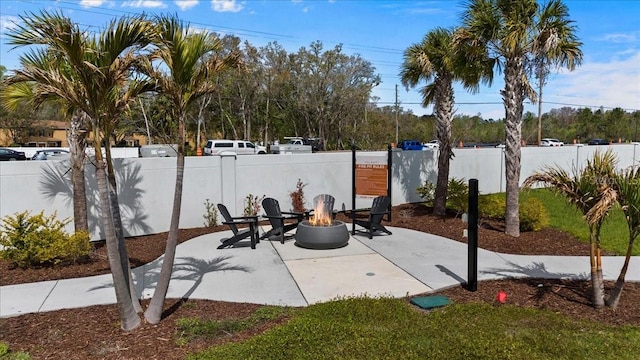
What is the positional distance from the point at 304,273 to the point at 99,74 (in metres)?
4.39

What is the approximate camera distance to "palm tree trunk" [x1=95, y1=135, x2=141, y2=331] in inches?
175

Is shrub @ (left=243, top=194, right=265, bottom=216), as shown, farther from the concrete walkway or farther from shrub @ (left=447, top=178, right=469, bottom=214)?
shrub @ (left=447, top=178, right=469, bottom=214)

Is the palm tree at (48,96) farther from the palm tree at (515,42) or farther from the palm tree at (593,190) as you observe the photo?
the palm tree at (515,42)

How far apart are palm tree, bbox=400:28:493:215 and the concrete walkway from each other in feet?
10.1

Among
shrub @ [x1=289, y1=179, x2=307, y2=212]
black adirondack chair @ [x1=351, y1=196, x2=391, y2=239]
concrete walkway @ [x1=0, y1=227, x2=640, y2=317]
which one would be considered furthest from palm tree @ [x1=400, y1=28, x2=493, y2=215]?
shrub @ [x1=289, y1=179, x2=307, y2=212]

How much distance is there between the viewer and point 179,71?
4695 millimetres

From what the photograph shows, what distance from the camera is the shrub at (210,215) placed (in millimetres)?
11091

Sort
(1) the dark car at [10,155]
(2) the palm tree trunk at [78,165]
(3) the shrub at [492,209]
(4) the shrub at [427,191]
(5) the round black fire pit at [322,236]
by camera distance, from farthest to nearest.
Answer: (1) the dark car at [10,155] < (4) the shrub at [427,191] < (3) the shrub at [492,209] < (5) the round black fire pit at [322,236] < (2) the palm tree trunk at [78,165]

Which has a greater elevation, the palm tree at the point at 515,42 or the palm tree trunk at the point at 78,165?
the palm tree at the point at 515,42

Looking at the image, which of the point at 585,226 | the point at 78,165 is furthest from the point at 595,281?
the point at 78,165

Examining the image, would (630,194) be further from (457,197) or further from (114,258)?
(457,197)

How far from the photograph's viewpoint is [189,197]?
10.8 m

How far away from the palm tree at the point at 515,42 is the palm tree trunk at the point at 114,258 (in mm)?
7879

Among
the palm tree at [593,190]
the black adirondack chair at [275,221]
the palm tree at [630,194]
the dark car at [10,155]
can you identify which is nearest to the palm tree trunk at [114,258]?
the black adirondack chair at [275,221]
